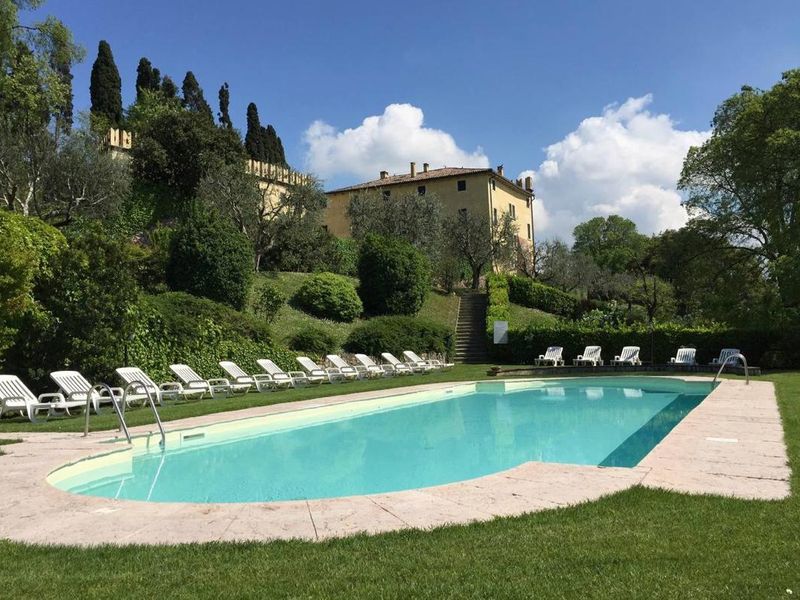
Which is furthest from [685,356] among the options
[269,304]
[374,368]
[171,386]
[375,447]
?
[171,386]

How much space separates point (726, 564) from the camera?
3.30m

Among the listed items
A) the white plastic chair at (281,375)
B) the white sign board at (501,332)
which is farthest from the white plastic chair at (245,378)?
the white sign board at (501,332)

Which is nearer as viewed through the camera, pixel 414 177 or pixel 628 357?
pixel 628 357

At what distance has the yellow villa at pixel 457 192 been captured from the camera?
46531 mm

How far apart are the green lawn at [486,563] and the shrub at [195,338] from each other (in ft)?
36.6

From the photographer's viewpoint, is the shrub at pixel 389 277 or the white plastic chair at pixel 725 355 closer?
the white plastic chair at pixel 725 355

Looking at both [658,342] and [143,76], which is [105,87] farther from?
[658,342]

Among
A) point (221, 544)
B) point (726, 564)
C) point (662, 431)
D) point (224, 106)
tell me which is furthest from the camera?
point (224, 106)

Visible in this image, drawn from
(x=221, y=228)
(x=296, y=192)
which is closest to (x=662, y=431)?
(x=221, y=228)

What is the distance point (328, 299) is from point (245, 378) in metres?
9.05

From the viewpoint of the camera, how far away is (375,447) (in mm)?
9992

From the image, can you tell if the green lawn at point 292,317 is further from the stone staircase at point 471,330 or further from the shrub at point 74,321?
the shrub at point 74,321

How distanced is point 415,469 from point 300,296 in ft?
55.7

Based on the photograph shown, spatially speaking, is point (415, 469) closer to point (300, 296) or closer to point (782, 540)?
point (782, 540)
